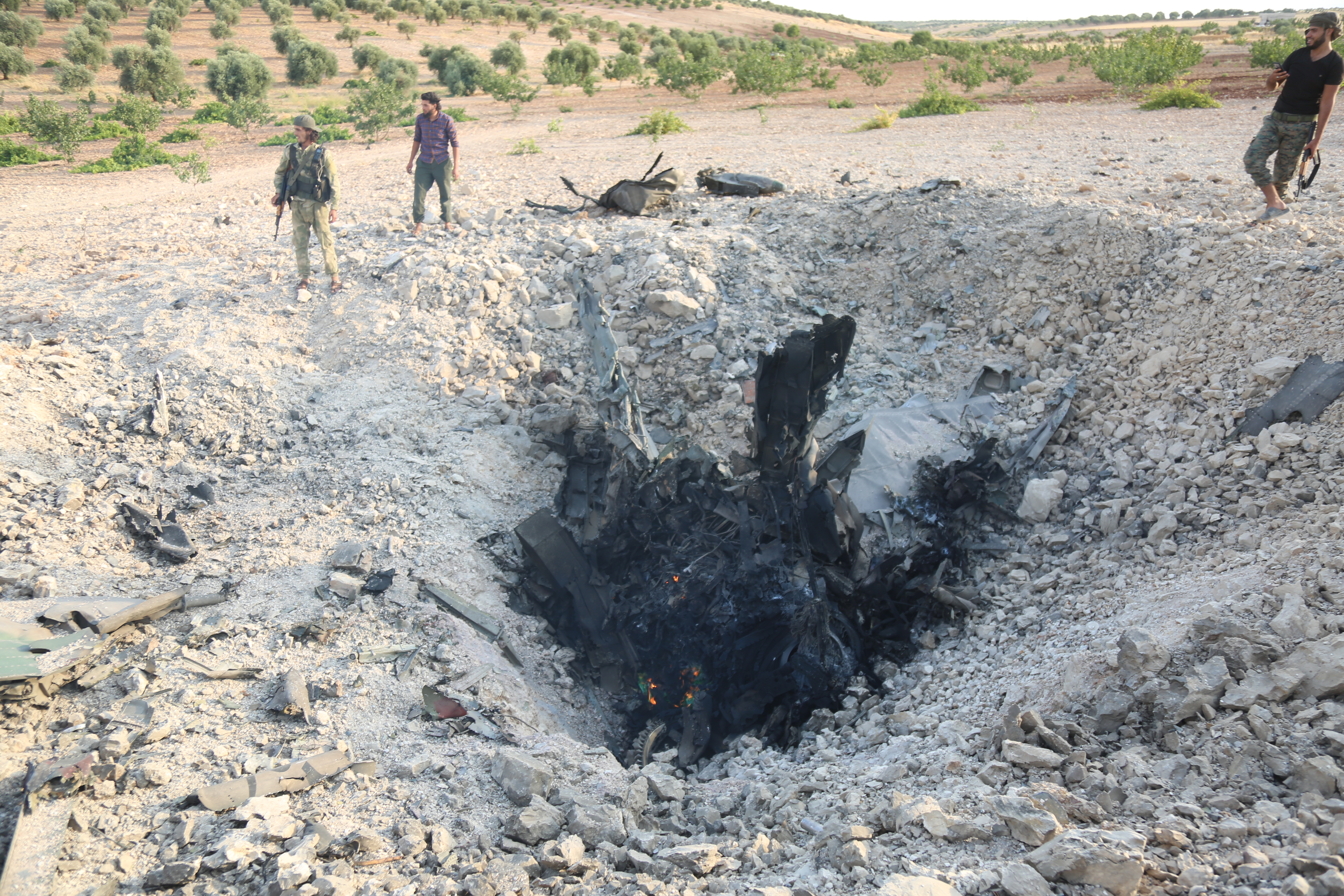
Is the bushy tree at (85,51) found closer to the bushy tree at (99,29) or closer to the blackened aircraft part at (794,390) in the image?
the bushy tree at (99,29)

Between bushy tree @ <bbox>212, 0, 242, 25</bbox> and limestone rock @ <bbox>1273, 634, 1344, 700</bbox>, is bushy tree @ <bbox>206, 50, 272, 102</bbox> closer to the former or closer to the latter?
bushy tree @ <bbox>212, 0, 242, 25</bbox>

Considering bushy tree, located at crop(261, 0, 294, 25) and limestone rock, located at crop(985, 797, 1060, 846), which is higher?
bushy tree, located at crop(261, 0, 294, 25)

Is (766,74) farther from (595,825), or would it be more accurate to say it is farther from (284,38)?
(595,825)

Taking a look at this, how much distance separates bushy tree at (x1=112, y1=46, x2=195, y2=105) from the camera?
19.0 m

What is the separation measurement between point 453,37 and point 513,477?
104 ft

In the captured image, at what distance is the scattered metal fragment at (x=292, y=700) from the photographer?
325 centimetres

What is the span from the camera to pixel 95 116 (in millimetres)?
16391

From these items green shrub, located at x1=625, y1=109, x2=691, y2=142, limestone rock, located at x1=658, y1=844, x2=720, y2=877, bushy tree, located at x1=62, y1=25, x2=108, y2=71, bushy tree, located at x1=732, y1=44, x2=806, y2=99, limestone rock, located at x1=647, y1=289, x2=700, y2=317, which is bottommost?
limestone rock, located at x1=658, y1=844, x2=720, y2=877

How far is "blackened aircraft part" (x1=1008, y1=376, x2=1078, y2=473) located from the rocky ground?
0.08 metres

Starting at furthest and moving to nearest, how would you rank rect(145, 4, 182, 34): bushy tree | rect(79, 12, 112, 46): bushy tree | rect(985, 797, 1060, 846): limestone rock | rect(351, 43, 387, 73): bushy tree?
rect(145, 4, 182, 34): bushy tree, rect(351, 43, 387, 73): bushy tree, rect(79, 12, 112, 46): bushy tree, rect(985, 797, 1060, 846): limestone rock

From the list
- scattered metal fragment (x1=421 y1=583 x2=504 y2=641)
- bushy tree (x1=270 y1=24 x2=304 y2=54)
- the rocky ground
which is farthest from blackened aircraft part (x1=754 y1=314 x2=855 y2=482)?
bushy tree (x1=270 y1=24 x2=304 y2=54)

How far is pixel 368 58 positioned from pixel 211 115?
835 cm

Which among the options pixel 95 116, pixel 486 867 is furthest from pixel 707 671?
pixel 95 116

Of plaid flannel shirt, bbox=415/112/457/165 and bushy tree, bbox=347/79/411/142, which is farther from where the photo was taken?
bushy tree, bbox=347/79/411/142
